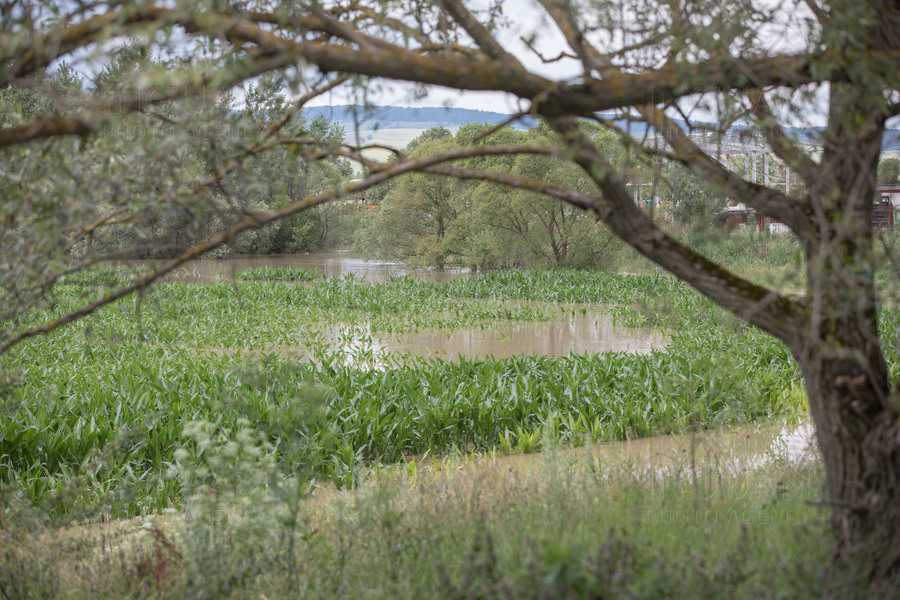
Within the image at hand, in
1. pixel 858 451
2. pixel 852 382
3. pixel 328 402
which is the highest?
pixel 852 382

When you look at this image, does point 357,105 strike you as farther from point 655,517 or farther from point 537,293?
point 537,293

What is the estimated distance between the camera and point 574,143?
2.50 meters

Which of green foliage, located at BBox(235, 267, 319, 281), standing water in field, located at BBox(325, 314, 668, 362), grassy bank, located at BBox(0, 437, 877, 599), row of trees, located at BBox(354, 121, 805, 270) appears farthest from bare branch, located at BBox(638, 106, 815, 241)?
green foliage, located at BBox(235, 267, 319, 281)

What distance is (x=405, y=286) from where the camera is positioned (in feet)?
70.0

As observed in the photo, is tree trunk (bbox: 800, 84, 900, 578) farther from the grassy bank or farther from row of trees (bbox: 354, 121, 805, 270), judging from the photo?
row of trees (bbox: 354, 121, 805, 270)

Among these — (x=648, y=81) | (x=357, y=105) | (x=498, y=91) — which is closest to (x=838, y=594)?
(x=648, y=81)

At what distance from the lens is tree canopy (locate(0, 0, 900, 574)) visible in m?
2.35

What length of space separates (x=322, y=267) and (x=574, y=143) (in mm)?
31050

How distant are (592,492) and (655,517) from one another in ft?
1.77

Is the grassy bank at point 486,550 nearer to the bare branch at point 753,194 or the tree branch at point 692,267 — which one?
the tree branch at point 692,267

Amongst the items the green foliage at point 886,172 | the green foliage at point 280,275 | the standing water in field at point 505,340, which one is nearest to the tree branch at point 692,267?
the green foliage at point 886,172

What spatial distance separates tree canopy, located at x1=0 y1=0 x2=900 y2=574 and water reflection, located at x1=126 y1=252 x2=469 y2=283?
20.9 m

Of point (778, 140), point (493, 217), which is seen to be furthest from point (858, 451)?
point (493, 217)

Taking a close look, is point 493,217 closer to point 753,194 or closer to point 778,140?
point 778,140
